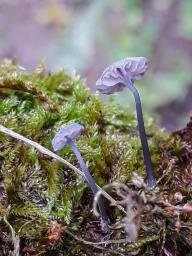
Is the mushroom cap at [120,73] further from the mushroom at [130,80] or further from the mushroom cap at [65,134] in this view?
the mushroom cap at [65,134]

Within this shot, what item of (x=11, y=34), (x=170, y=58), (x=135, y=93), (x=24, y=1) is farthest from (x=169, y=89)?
(x=135, y=93)

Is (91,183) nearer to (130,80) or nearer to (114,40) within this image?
(130,80)

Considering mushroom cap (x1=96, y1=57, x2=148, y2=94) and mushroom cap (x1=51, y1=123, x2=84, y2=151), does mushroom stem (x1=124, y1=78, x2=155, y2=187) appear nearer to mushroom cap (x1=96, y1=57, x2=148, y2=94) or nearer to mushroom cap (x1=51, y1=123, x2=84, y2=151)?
mushroom cap (x1=96, y1=57, x2=148, y2=94)

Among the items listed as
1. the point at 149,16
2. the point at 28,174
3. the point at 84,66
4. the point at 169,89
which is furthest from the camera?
the point at 149,16

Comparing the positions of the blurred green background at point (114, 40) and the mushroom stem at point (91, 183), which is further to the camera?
the blurred green background at point (114, 40)

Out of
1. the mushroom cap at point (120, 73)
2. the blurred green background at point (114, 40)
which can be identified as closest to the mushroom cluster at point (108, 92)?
the mushroom cap at point (120, 73)

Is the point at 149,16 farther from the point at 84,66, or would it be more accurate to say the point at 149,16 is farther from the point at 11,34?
the point at 11,34
